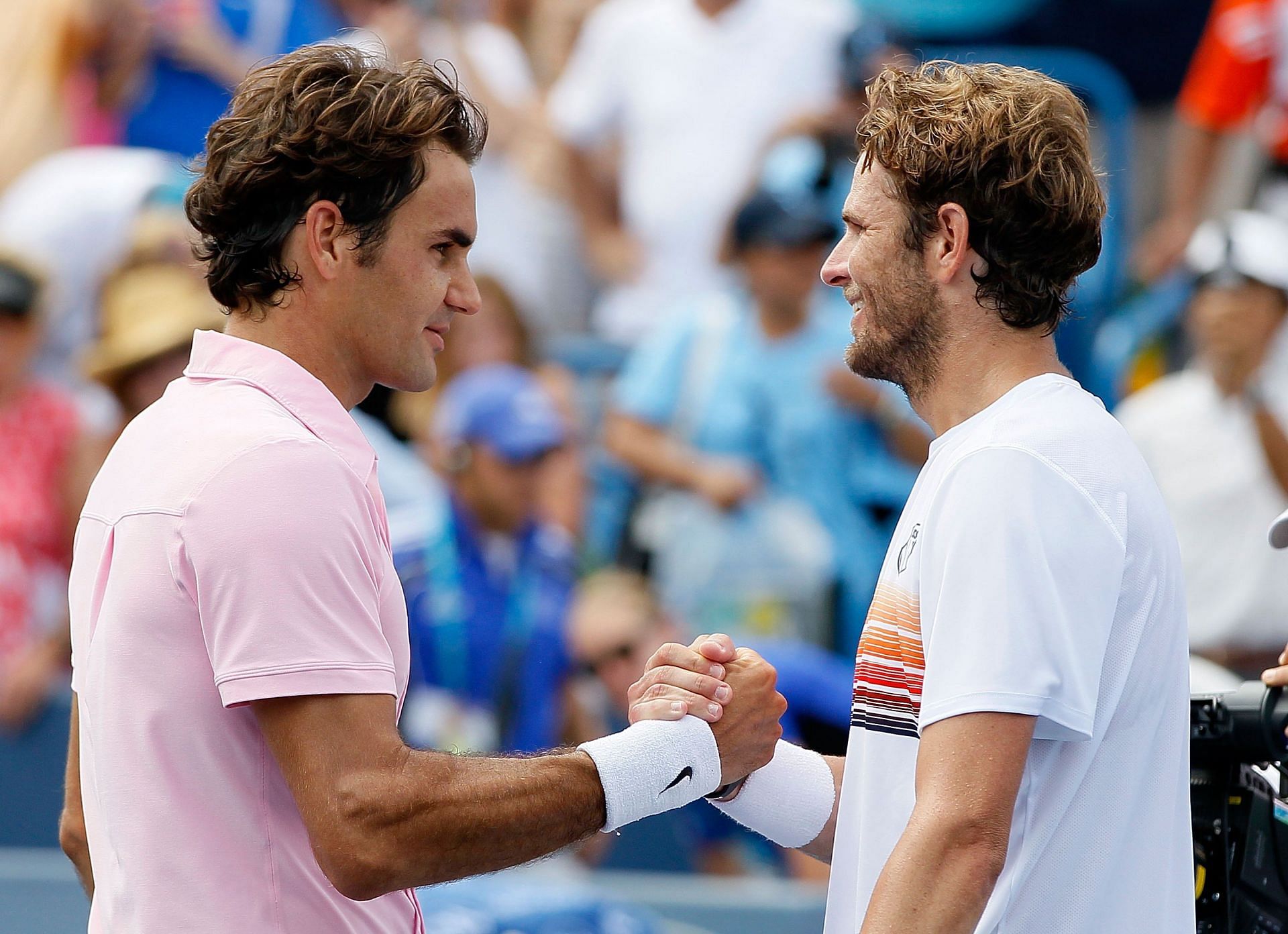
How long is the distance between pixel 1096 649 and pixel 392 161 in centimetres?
103

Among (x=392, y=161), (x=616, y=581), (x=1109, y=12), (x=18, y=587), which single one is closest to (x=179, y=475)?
(x=392, y=161)

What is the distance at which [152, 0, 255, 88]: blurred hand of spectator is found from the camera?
599 cm

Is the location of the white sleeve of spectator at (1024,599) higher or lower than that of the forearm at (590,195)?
lower

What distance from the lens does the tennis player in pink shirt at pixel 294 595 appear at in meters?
1.71

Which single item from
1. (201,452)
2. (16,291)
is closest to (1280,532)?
(201,452)

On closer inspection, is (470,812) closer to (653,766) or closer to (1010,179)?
(653,766)

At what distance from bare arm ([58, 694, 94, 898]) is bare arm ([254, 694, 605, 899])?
1.98ft

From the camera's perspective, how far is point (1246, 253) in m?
5.22

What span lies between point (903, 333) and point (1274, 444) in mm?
3531

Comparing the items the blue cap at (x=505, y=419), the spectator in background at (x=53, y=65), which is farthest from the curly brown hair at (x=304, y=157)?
the spectator in background at (x=53, y=65)

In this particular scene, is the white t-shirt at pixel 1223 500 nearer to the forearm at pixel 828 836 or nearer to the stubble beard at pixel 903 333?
the forearm at pixel 828 836

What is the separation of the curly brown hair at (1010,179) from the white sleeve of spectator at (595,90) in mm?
4128

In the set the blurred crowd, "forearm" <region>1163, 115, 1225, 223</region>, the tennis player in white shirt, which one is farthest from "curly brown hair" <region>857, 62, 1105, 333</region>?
"forearm" <region>1163, 115, 1225, 223</region>

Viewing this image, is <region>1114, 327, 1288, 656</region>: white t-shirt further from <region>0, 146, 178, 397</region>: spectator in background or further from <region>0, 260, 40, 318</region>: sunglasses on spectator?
<region>0, 260, 40, 318</region>: sunglasses on spectator
